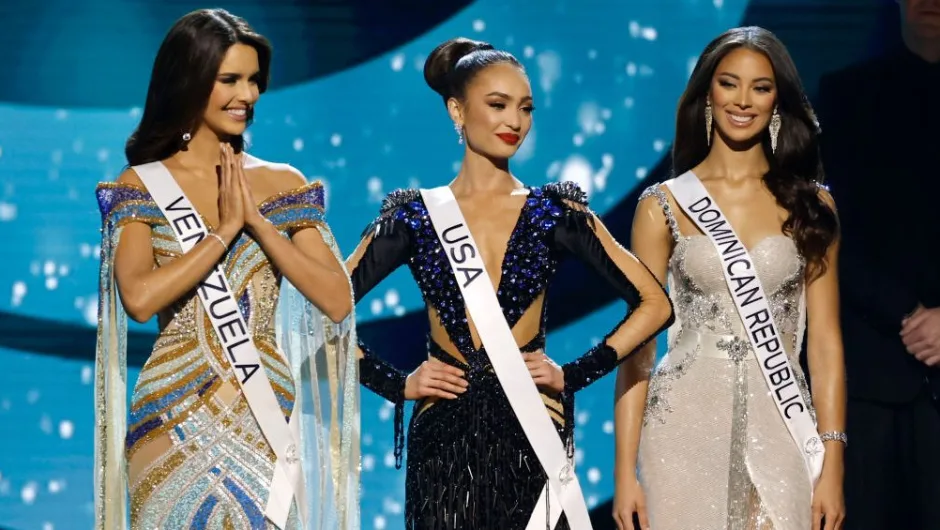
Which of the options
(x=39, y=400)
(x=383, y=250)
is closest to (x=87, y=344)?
(x=39, y=400)

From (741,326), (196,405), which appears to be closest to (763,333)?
(741,326)

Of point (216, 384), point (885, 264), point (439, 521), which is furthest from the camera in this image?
point (885, 264)

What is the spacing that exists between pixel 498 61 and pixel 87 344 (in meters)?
1.87

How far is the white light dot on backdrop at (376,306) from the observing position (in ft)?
16.3

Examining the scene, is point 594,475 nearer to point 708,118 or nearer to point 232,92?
point 708,118

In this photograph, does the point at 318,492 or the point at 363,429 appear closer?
the point at 318,492

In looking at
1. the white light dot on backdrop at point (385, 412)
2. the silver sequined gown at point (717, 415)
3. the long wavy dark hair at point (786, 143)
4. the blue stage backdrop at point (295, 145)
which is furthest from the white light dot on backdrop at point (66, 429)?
the long wavy dark hair at point (786, 143)

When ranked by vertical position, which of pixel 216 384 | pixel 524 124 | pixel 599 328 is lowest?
pixel 216 384

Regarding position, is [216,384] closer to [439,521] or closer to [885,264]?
[439,521]

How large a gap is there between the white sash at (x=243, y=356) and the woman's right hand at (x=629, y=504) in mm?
935

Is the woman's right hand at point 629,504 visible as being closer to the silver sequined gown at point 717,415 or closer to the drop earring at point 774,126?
the silver sequined gown at point 717,415

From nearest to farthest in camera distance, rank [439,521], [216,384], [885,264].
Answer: [216,384]
[439,521]
[885,264]

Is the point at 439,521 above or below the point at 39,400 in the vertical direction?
below

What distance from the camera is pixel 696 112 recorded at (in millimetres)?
4180
